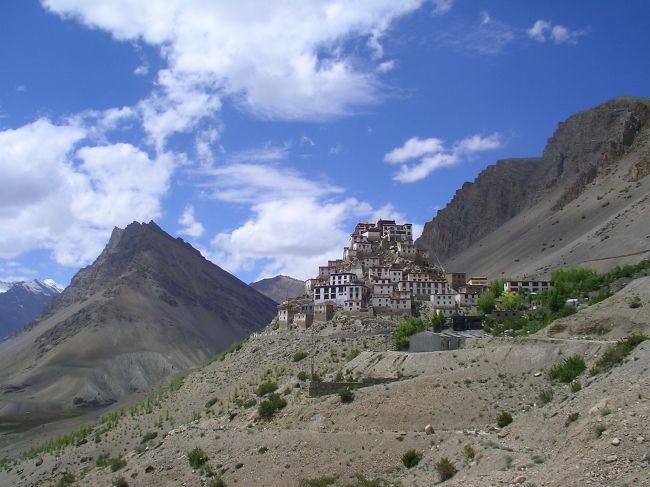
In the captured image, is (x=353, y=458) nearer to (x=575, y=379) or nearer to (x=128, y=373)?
(x=575, y=379)

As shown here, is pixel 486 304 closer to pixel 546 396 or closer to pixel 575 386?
pixel 546 396

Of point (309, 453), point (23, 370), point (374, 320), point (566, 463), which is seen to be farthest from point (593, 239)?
point (23, 370)

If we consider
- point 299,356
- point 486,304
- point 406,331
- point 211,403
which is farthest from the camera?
point 486,304

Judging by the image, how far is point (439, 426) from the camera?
43125mm

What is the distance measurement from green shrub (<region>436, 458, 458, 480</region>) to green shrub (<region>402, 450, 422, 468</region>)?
3027 mm

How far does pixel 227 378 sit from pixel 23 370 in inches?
4547

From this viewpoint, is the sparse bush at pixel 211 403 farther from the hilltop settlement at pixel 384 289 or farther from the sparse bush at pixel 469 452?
→ the sparse bush at pixel 469 452

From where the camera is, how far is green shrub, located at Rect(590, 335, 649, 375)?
38719 mm

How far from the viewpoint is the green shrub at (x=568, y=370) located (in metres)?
42.4

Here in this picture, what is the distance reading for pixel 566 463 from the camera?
27.8 m

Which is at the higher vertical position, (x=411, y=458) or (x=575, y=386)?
(x=575, y=386)

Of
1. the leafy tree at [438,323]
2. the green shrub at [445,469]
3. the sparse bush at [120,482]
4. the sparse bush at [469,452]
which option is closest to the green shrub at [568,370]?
the sparse bush at [469,452]

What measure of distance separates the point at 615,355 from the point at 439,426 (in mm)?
10606

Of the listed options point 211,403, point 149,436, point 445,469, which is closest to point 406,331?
point 211,403
